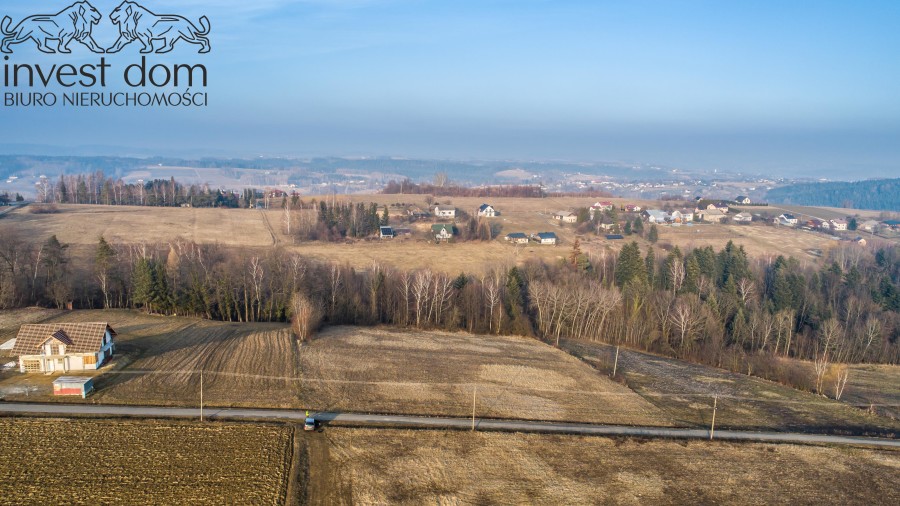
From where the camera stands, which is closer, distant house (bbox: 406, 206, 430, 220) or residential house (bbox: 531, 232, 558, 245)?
residential house (bbox: 531, 232, 558, 245)

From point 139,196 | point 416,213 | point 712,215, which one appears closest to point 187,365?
point 416,213

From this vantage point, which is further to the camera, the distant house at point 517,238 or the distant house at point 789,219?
the distant house at point 789,219

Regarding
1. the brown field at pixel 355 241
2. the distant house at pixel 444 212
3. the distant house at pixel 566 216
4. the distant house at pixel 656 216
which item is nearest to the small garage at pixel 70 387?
the brown field at pixel 355 241

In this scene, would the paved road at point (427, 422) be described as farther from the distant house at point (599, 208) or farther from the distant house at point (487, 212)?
the distant house at point (487, 212)

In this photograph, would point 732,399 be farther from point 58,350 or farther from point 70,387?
point 58,350

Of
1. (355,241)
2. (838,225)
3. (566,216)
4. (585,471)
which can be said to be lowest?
(585,471)

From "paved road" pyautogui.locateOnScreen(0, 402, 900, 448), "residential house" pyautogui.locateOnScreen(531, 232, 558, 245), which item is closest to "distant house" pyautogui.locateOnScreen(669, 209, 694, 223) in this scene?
"residential house" pyautogui.locateOnScreen(531, 232, 558, 245)

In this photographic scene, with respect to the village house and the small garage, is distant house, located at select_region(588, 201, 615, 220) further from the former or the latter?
the small garage
